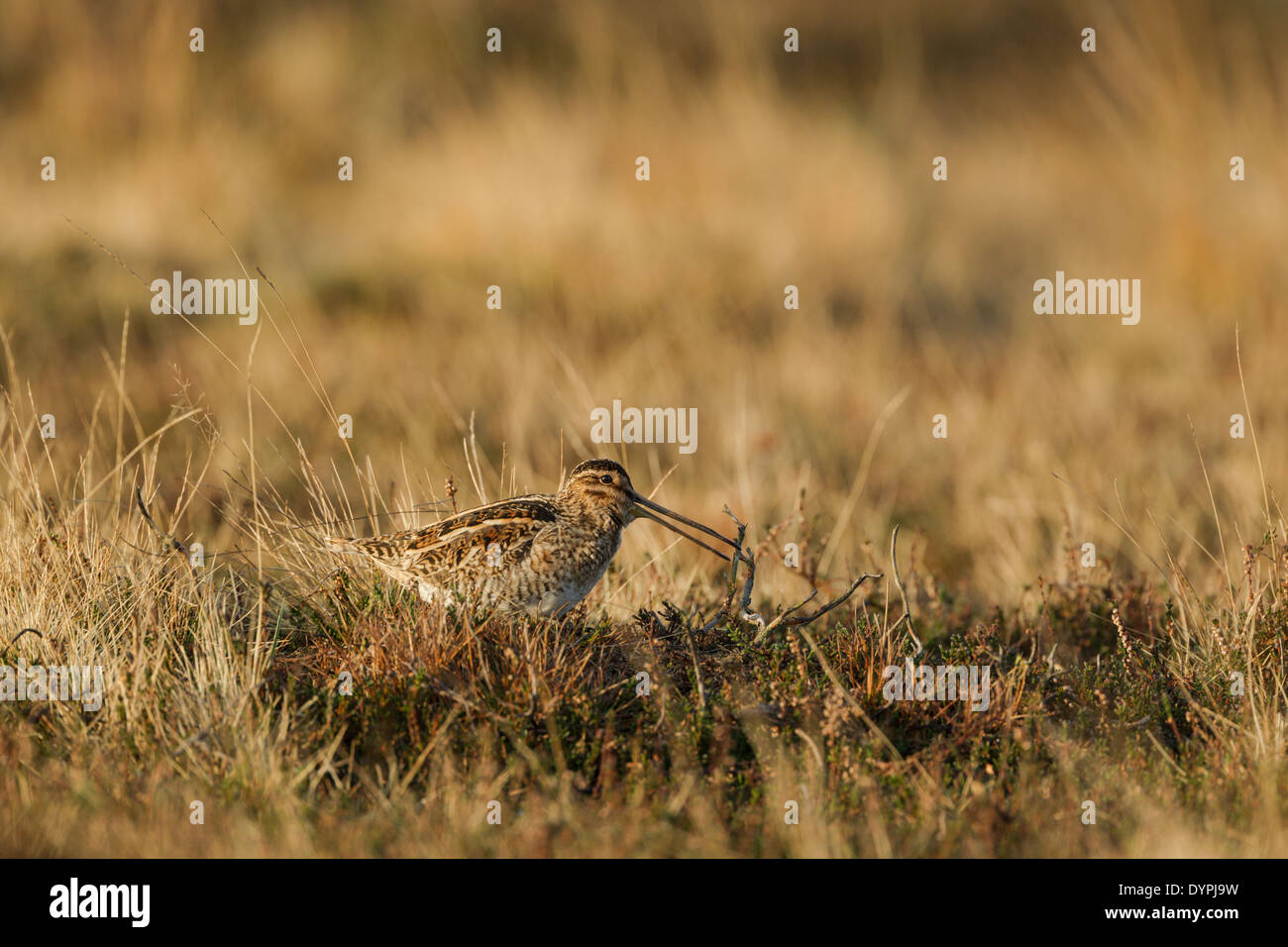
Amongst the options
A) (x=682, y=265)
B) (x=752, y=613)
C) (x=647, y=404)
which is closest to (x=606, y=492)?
(x=752, y=613)

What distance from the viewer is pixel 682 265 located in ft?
46.8

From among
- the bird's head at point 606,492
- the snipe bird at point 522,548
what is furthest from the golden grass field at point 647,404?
the bird's head at point 606,492

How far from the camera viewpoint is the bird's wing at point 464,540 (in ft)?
18.3

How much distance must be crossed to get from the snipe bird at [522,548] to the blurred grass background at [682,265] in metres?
1.29

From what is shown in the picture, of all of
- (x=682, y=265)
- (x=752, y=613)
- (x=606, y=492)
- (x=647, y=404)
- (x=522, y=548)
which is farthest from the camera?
→ (x=682, y=265)

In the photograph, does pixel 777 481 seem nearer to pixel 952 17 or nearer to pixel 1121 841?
pixel 1121 841

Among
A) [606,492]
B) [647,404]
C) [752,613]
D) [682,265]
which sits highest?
[682,265]

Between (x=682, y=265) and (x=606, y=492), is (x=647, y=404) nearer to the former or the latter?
(x=682, y=265)

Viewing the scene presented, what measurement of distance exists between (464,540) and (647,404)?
617 centimetres

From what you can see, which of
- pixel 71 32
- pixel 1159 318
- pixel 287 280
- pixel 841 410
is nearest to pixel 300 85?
pixel 71 32

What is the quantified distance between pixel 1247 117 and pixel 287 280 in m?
10.2

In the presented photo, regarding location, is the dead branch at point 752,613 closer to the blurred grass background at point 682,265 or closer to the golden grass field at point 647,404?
the golden grass field at point 647,404

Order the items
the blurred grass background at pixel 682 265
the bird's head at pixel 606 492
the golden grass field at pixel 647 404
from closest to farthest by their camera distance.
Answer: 1. the golden grass field at pixel 647 404
2. the bird's head at pixel 606 492
3. the blurred grass background at pixel 682 265

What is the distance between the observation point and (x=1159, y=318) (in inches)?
539
